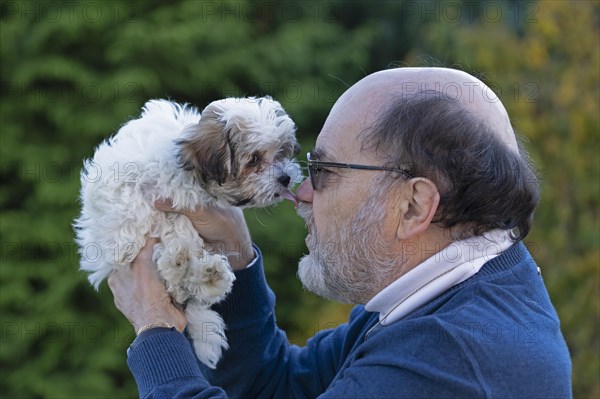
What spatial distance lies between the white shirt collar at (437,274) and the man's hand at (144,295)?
35.3 inches

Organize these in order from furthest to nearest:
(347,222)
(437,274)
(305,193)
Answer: (305,193) < (347,222) < (437,274)

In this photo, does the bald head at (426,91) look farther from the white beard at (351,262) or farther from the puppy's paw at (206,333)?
the puppy's paw at (206,333)

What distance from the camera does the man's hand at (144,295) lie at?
296cm

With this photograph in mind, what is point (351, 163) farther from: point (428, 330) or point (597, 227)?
point (597, 227)

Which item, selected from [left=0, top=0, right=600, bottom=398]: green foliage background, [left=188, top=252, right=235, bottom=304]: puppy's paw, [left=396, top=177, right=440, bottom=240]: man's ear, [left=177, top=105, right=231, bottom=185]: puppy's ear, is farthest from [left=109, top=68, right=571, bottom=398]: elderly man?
[left=0, top=0, right=600, bottom=398]: green foliage background

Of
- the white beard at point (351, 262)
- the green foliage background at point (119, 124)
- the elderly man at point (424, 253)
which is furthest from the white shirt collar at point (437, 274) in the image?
the green foliage background at point (119, 124)

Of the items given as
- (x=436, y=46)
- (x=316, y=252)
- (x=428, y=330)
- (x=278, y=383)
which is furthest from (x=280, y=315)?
(x=428, y=330)

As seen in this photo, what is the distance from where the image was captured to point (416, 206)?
2.50m

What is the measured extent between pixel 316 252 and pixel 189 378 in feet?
2.11

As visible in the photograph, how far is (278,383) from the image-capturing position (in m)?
3.32

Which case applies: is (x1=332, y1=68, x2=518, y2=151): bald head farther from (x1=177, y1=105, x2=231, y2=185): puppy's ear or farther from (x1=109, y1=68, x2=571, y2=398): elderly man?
(x1=177, y1=105, x2=231, y2=185): puppy's ear

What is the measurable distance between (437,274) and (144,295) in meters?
1.25

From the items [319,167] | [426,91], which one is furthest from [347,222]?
[426,91]

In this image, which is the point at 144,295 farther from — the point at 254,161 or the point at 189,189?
the point at 254,161
